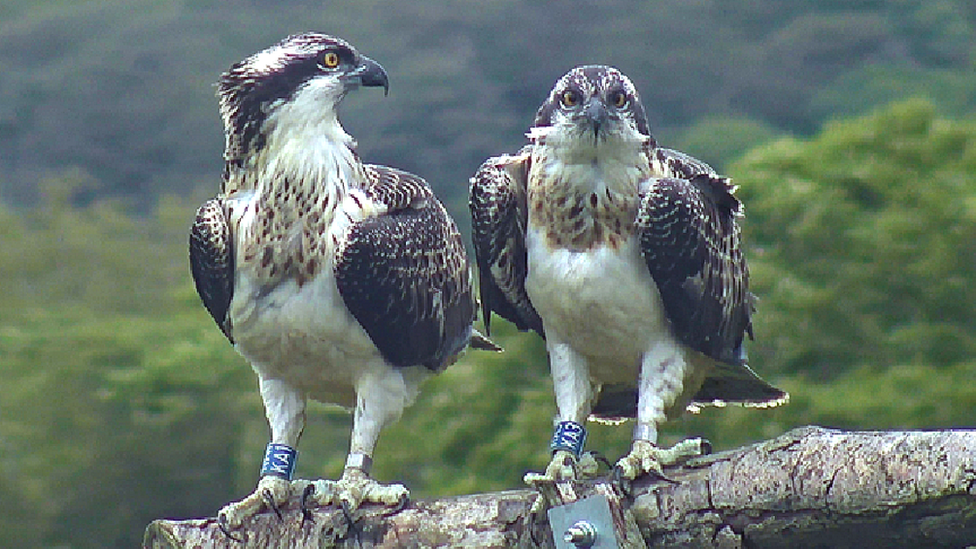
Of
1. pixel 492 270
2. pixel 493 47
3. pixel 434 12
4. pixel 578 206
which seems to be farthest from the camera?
pixel 434 12

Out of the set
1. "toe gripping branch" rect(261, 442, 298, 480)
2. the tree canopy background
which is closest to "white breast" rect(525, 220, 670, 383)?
"toe gripping branch" rect(261, 442, 298, 480)

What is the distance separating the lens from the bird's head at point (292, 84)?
17.0 feet

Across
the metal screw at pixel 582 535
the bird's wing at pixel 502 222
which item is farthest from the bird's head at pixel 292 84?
the metal screw at pixel 582 535

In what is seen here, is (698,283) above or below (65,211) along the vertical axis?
below

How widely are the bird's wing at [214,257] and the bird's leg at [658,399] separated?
4.70ft

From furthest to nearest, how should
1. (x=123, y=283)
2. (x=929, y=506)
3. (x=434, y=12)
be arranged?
1. (x=123, y=283)
2. (x=434, y=12)
3. (x=929, y=506)

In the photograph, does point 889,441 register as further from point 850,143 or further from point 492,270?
point 850,143

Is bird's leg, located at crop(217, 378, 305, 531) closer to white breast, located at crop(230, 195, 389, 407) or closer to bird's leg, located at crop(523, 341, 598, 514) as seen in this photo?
white breast, located at crop(230, 195, 389, 407)

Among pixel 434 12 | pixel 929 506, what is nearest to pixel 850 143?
pixel 434 12

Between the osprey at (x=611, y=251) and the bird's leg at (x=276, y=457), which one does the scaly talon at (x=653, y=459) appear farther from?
the bird's leg at (x=276, y=457)

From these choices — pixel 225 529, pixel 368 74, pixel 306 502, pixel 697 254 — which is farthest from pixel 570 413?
pixel 368 74

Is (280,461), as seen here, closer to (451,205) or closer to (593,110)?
(593,110)

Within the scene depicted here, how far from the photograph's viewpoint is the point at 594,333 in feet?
16.7

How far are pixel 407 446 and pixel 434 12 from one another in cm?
843
